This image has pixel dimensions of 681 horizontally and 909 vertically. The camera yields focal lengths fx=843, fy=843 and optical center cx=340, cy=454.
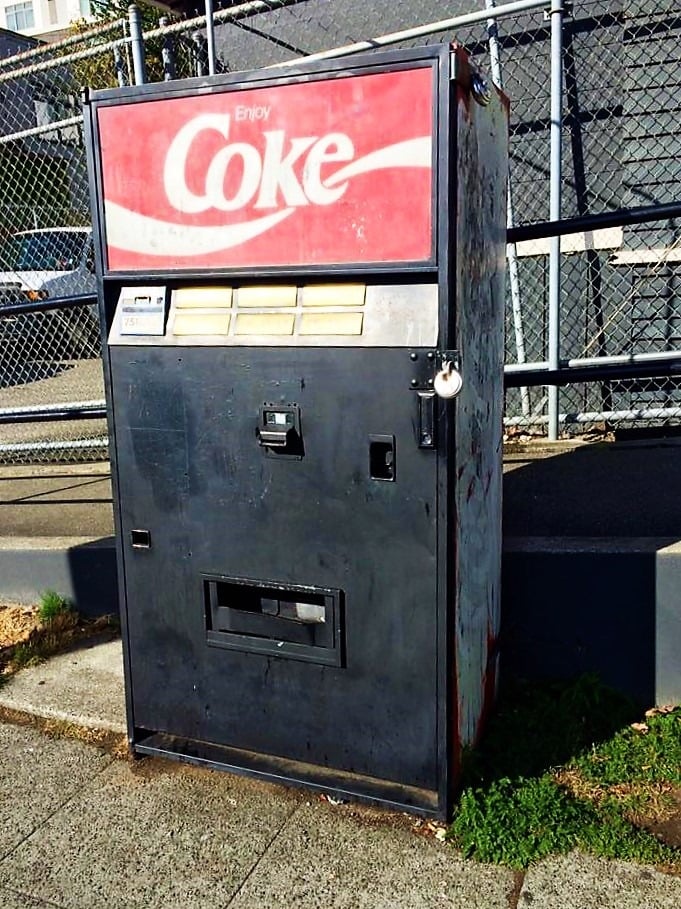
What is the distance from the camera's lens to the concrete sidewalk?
92.7 inches

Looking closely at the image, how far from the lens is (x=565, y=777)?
280cm

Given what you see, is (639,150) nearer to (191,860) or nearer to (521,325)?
(521,325)

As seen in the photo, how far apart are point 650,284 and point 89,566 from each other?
441cm

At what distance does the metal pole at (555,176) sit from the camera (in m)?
4.90

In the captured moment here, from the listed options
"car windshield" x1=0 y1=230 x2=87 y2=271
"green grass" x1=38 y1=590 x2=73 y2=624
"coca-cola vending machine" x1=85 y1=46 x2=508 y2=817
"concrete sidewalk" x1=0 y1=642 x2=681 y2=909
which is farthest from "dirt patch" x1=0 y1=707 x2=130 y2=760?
"car windshield" x1=0 y1=230 x2=87 y2=271

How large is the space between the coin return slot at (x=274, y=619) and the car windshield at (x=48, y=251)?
6820 mm

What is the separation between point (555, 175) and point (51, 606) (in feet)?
12.2

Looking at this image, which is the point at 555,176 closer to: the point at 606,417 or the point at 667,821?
the point at 606,417

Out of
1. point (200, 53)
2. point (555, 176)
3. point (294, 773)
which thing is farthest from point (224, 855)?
point (200, 53)

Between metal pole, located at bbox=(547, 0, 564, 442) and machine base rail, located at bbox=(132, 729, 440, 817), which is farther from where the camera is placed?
metal pole, located at bbox=(547, 0, 564, 442)

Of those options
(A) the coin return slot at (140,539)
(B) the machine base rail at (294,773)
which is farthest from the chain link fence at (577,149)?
(B) the machine base rail at (294,773)

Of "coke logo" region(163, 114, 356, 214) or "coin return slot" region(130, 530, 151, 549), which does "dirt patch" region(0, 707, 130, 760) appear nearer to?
"coin return slot" region(130, 530, 151, 549)

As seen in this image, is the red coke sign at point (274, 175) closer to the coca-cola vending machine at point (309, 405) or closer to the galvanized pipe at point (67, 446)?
the coca-cola vending machine at point (309, 405)

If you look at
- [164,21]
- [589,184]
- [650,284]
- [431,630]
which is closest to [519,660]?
[431,630]
